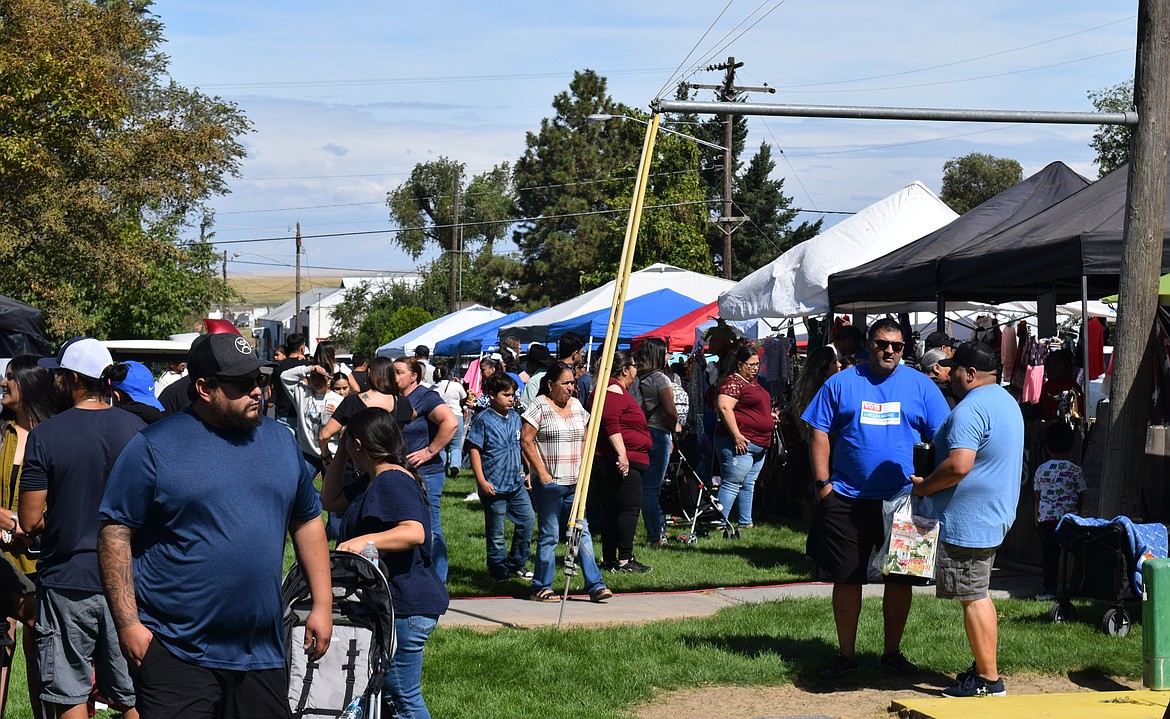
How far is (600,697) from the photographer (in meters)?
7.21

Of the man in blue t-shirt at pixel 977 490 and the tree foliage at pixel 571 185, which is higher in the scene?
the tree foliage at pixel 571 185

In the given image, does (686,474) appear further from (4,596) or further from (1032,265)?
(4,596)

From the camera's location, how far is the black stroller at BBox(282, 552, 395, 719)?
4906 millimetres

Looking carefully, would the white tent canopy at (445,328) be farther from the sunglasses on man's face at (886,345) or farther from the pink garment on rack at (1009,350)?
the sunglasses on man's face at (886,345)

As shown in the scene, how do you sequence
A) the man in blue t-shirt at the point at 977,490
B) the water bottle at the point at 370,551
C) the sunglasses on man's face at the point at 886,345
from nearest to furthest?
the water bottle at the point at 370,551 < the man in blue t-shirt at the point at 977,490 < the sunglasses on man's face at the point at 886,345

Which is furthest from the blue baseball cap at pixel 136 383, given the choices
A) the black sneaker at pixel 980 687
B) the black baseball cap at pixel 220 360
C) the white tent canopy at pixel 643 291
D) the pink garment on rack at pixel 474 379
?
the white tent canopy at pixel 643 291

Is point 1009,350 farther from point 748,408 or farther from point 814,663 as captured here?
point 814,663

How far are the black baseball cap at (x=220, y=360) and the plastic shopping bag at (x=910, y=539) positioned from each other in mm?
3978

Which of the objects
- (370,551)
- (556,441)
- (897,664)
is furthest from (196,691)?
(556,441)

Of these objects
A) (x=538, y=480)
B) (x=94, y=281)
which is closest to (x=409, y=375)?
(x=538, y=480)

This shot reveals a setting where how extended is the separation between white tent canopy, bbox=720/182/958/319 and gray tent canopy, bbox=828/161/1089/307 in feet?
3.45

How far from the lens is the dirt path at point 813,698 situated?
23.0 feet

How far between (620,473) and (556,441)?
130cm

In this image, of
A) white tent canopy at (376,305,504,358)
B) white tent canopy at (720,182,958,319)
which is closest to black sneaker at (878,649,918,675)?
white tent canopy at (720,182,958,319)
